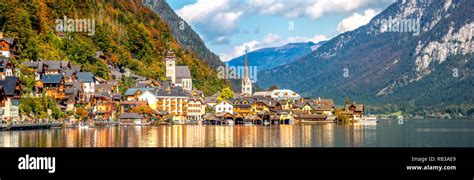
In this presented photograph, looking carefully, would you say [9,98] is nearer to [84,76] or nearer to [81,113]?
[81,113]

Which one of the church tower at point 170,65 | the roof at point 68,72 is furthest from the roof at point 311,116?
the roof at point 68,72

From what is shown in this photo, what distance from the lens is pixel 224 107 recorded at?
115688 millimetres

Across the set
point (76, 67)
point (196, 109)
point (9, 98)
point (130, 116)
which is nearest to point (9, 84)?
point (9, 98)

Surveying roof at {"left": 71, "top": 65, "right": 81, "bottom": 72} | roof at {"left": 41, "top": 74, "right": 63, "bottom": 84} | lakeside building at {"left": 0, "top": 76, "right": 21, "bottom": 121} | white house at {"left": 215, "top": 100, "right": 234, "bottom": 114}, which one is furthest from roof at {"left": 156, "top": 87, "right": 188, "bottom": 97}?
lakeside building at {"left": 0, "top": 76, "right": 21, "bottom": 121}

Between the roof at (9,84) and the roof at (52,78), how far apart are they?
12301mm

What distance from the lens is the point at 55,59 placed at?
93812 mm

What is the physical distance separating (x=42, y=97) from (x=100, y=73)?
27322 mm

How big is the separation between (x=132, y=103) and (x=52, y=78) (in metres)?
16.6

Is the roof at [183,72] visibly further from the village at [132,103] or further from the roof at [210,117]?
the roof at [210,117]

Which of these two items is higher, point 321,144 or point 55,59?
point 55,59

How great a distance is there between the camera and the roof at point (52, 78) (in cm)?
8286
